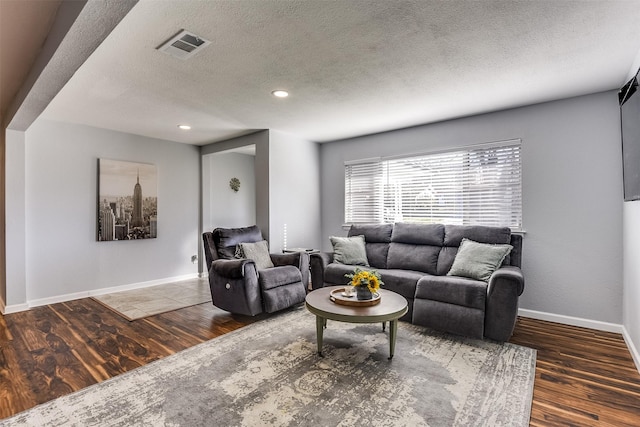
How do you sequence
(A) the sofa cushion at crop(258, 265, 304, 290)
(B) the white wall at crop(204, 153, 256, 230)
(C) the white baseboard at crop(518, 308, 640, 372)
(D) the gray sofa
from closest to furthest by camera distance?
1. (D) the gray sofa
2. (C) the white baseboard at crop(518, 308, 640, 372)
3. (A) the sofa cushion at crop(258, 265, 304, 290)
4. (B) the white wall at crop(204, 153, 256, 230)

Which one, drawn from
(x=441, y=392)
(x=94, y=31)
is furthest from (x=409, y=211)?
(x=94, y=31)

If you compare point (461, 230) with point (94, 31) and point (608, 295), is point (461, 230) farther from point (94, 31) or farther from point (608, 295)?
point (94, 31)

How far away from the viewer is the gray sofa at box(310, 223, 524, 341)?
9.32 ft

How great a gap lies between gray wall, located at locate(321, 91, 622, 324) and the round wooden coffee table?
76.0 inches

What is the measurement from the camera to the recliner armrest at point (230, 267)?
11.1 ft

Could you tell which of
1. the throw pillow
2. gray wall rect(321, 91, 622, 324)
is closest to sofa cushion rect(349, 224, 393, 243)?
the throw pillow

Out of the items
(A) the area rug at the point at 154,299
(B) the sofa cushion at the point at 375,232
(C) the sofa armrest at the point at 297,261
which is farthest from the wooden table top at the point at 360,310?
(A) the area rug at the point at 154,299

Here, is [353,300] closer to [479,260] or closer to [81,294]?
[479,260]

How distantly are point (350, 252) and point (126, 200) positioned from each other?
342cm

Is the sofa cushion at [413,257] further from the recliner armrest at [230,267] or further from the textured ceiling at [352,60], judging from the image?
the recliner armrest at [230,267]

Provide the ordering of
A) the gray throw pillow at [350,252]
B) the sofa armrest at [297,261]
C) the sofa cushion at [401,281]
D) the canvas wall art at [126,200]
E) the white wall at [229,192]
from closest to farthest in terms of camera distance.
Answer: the sofa cushion at [401,281]
the sofa armrest at [297,261]
the gray throw pillow at [350,252]
the canvas wall art at [126,200]
the white wall at [229,192]

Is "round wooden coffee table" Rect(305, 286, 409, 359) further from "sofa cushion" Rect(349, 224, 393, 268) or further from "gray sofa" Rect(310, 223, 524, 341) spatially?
"sofa cushion" Rect(349, 224, 393, 268)

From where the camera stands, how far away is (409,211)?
15.2 feet

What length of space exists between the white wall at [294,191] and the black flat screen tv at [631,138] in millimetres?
3765
